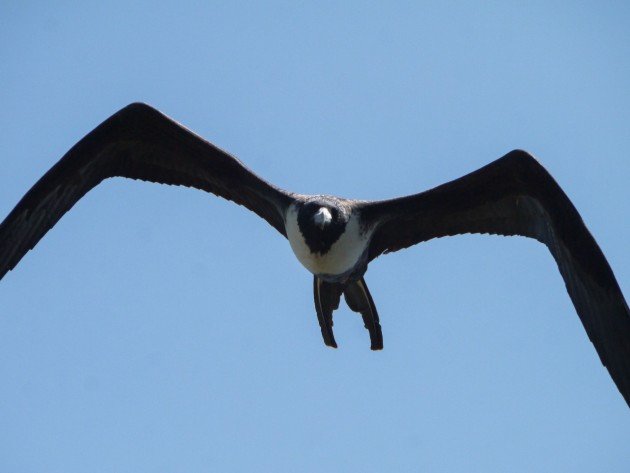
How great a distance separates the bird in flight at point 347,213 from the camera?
396 inches

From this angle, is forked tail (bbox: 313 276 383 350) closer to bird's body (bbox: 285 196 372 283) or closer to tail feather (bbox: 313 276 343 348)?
tail feather (bbox: 313 276 343 348)

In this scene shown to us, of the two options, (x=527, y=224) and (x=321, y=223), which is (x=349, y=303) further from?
(x=527, y=224)

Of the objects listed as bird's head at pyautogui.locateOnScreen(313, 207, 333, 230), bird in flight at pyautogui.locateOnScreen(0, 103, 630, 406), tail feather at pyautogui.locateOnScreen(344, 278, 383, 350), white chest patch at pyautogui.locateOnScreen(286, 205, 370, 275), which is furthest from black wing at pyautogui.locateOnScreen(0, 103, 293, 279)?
tail feather at pyautogui.locateOnScreen(344, 278, 383, 350)

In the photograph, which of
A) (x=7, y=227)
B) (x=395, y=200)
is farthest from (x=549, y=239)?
(x=7, y=227)

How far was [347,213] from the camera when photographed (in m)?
10.5

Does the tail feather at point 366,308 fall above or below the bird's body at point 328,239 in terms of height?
below

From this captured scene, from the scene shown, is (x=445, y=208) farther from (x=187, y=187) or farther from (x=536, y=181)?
(x=187, y=187)

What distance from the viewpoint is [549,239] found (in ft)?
33.9

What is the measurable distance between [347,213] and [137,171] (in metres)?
1.74

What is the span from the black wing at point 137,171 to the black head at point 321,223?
34cm

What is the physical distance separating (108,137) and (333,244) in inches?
74.0

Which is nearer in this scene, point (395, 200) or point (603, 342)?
point (603, 342)

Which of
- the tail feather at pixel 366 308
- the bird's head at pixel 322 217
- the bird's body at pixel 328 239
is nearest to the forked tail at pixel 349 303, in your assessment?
the tail feather at pixel 366 308

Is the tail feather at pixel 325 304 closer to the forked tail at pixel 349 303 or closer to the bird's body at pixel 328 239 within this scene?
the forked tail at pixel 349 303
